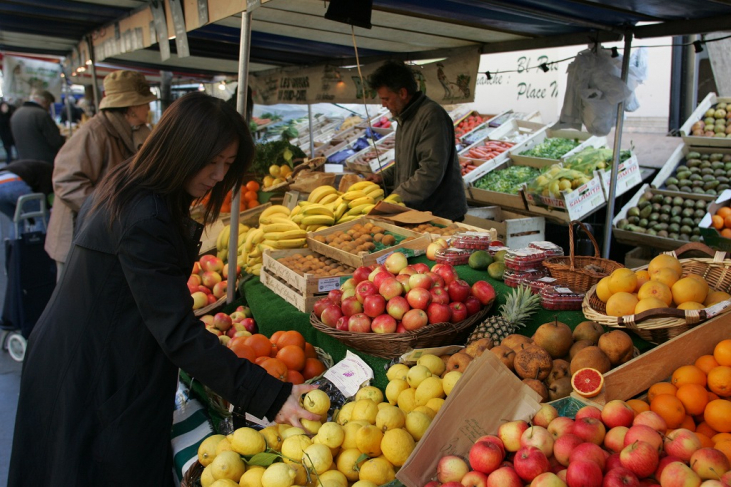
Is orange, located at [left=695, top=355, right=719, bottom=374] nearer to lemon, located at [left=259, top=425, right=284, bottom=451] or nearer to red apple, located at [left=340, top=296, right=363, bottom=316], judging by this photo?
red apple, located at [left=340, top=296, right=363, bottom=316]

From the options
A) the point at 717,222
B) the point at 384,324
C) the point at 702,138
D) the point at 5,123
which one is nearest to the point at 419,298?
the point at 384,324

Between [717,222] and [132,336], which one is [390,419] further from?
[717,222]

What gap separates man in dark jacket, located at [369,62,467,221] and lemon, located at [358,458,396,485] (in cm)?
304

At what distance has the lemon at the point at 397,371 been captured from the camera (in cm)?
234

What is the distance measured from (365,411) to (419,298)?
676 millimetres

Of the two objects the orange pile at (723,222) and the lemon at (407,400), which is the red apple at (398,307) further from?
the orange pile at (723,222)

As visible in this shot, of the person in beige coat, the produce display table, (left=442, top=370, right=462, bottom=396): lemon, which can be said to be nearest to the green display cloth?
the produce display table

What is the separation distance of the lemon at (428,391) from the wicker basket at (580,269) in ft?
3.27

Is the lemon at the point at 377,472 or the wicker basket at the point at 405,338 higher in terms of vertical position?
Result: the wicker basket at the point at 405,338

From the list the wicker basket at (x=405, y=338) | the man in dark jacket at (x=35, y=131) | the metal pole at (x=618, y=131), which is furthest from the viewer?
the man in dark jacket at (x=35, y=131)

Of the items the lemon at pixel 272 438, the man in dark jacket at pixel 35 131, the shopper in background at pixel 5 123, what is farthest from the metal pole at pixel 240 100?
the shopper in background at pixel 5 123

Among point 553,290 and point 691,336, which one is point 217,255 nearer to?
point 553,290

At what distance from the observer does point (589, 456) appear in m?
1.47

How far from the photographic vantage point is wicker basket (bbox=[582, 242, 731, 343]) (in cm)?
204
